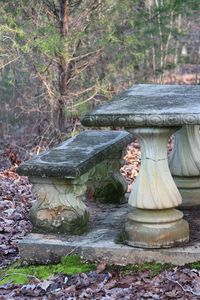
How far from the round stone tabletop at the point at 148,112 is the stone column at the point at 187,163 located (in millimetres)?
692

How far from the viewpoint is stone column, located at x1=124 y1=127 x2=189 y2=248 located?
5188 mm

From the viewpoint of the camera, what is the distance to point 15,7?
11.0 metres

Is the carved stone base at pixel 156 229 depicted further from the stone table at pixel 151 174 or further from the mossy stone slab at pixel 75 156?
the mossy stone slab at pixel 75 156

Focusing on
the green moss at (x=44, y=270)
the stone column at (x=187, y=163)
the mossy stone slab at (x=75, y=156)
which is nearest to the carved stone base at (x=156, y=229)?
the green moss at (x=44, y=270)

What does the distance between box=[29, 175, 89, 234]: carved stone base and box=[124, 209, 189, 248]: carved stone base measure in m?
0.50

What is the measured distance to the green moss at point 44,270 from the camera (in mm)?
5180

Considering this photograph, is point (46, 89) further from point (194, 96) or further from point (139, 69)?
point (194, 96)

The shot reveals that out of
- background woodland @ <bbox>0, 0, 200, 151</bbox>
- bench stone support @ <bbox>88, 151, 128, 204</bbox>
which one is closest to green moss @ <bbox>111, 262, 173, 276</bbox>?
bench stone support @ <bbox>88, 151, 128, 204</bbox>

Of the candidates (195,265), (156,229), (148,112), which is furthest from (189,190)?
(148,112)

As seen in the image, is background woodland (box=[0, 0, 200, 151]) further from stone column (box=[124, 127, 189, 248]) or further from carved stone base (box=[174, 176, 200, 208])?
stone column (box=[124, 127, 189, 248])

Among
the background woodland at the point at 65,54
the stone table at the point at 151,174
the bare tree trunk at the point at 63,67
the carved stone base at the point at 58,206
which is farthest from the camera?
the bare tree trunk at the point at 63,67

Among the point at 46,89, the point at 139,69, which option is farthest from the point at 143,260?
the point at 139,69

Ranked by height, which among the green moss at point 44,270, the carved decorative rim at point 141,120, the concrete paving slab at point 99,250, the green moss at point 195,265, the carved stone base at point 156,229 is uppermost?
the carved decorative rim at point 141,120

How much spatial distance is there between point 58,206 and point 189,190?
1.54 meters
